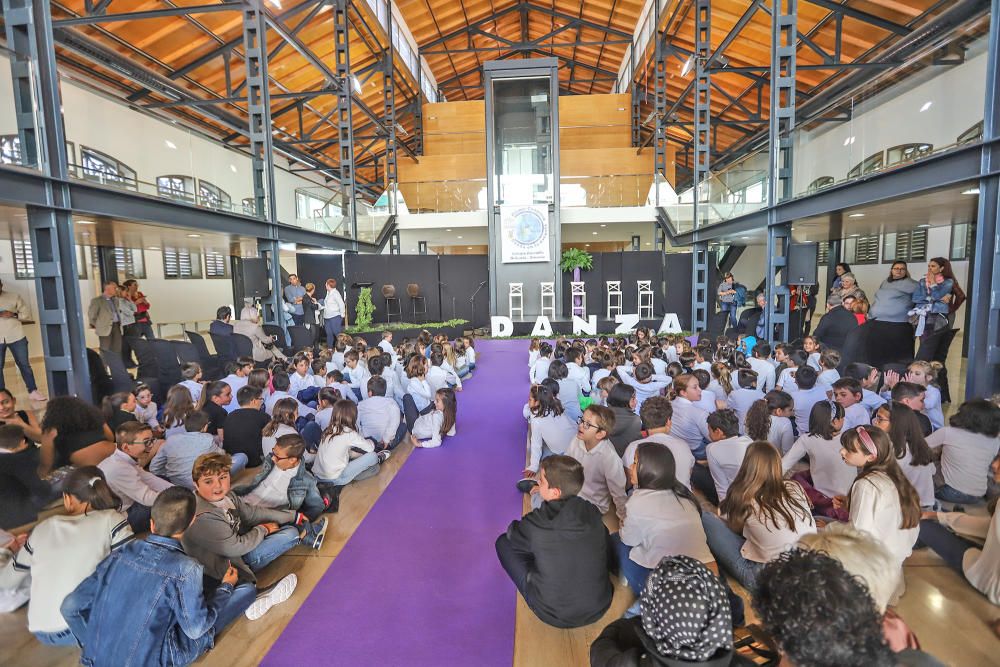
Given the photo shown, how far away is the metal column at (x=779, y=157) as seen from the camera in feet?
25.4

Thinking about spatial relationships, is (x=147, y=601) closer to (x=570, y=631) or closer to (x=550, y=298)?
(x=570, y=631)

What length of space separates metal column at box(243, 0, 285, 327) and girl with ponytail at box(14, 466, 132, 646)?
25.3ft

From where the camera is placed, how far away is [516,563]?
236cm

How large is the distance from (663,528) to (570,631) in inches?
28.0

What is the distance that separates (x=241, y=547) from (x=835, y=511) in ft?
11.6

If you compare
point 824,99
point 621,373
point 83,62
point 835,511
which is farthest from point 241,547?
point 824,99

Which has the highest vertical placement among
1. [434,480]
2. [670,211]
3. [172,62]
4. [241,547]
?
[172,62]

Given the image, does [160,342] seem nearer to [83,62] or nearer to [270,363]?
[270,363]

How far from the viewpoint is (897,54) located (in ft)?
33.6

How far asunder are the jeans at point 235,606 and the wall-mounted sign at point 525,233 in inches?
510

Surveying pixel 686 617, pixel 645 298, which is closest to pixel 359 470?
pixel 686 617

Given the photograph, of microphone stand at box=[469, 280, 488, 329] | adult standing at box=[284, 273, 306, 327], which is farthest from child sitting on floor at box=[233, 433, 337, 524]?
microphone stand at box=[469, 280, 488, 329]

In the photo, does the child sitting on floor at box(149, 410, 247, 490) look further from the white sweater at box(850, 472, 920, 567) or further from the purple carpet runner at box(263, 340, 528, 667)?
the white sweater at box(850, 472, 920, 567)

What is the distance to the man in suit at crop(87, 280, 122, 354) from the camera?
7.69 meters
